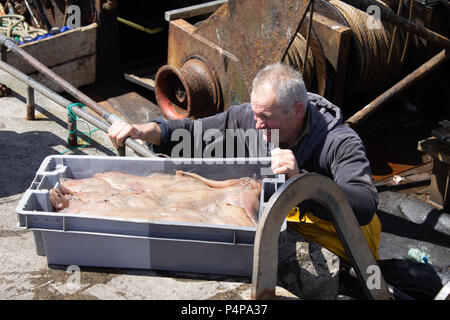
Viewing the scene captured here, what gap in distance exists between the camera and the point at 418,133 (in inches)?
326

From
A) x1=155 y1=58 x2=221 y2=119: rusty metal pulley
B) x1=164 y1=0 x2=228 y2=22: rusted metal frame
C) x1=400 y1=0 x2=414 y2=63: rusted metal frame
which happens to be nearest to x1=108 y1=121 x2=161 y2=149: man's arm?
x1=155 y1=58 x2=221 y2=119: rusty metal pulley

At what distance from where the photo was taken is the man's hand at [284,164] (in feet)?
9.89

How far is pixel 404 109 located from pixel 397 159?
1.17 m

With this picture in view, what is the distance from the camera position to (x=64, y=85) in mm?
5051

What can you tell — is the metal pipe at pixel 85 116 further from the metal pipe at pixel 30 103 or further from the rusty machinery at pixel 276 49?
the rusty machinery at pixel 276 49

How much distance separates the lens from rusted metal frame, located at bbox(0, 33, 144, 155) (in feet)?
14.3

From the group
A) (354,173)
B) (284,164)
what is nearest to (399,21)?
(354,173)

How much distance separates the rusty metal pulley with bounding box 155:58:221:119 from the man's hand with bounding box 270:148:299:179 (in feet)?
10.0

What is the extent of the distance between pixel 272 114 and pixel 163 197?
2.85ft

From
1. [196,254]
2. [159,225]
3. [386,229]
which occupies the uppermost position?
[159,225]

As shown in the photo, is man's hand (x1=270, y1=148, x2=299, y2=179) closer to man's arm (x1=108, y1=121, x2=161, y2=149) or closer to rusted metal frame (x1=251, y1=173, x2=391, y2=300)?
rusted metal frame (x1=251, y1=173, x2=391, y2=300)

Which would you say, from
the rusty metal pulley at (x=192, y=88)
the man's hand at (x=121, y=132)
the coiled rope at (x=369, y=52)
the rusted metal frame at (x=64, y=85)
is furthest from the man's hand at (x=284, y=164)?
the coiled rope at (x=369, y=52)
